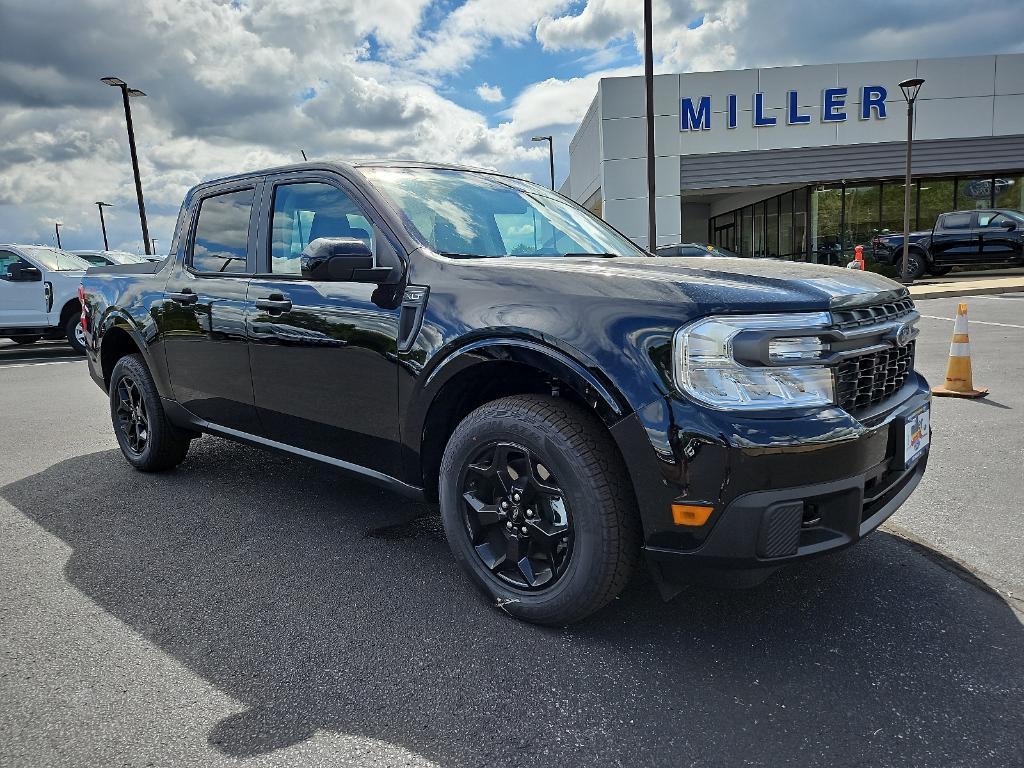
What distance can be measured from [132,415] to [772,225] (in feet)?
96.1

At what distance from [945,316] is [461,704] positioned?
512 inches

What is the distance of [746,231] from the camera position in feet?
108

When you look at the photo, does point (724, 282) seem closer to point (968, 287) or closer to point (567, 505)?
point (567, 505)

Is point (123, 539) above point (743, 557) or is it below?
below

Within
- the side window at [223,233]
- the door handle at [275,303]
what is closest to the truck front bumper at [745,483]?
the door handle at [275,303]

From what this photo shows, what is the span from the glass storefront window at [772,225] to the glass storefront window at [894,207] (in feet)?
14.8

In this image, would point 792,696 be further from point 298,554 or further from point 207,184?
point 207,184

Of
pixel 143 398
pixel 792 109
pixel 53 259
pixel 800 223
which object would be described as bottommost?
pixel 143 398

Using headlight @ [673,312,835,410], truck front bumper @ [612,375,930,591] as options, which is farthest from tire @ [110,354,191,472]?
headlight @ [673,312,835,410]

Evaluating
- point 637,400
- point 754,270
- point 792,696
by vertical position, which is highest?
point 754,270

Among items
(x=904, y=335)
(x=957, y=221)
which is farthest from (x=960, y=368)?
(x=957, y=221)

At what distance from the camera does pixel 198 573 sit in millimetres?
3154

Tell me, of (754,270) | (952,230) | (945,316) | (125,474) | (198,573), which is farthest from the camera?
(952,230)

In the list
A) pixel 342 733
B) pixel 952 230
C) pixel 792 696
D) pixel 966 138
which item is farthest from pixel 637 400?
pixel 966 138
